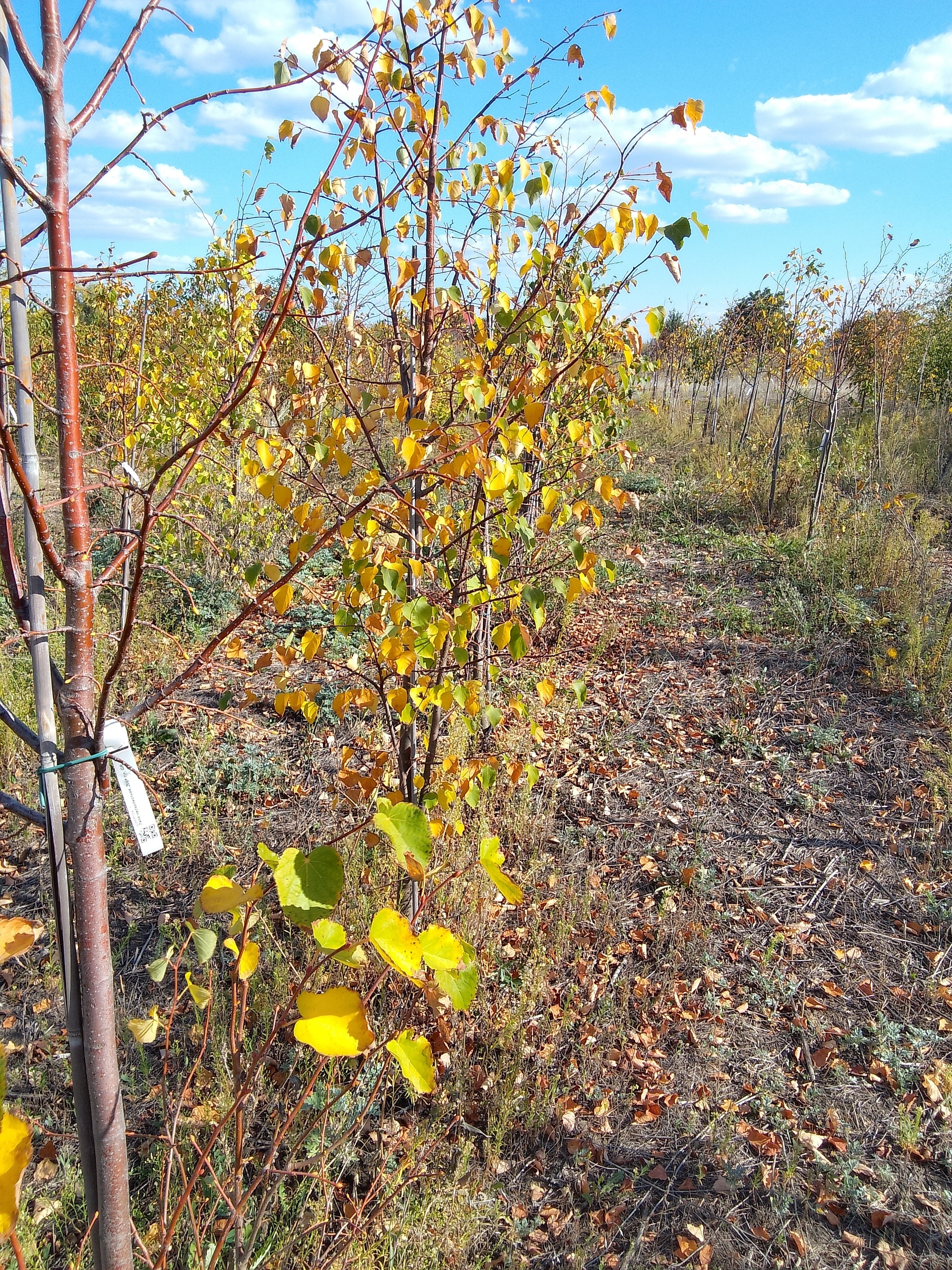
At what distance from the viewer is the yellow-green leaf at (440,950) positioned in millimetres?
800

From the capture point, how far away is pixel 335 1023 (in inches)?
28.5

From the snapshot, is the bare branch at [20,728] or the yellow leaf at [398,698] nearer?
the bare branch at [20,728]

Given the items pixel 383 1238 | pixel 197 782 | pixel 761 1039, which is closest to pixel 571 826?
pixel 761 1039

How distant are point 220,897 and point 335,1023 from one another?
0.31 metres

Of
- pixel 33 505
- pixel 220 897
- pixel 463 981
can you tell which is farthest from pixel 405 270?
pixel 463 981

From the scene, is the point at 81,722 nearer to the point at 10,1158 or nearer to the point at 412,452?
the point at 10,1158

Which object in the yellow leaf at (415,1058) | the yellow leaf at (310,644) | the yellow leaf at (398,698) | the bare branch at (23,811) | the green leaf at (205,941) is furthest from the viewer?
the yellow leaf at (398,698)

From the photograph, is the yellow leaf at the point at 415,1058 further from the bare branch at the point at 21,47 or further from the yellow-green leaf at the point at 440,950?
the bare branch at the point at 21,47

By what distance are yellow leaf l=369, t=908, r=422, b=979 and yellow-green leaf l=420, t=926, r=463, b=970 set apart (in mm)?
21

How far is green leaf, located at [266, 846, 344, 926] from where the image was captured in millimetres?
784

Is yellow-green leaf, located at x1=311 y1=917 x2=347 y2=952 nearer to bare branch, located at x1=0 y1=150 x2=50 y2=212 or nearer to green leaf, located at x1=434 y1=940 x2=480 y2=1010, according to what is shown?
green leaf, located at x1=434 y1=940 x2=480 y2=1010

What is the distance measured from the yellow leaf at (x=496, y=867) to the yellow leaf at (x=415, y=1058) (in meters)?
0.22

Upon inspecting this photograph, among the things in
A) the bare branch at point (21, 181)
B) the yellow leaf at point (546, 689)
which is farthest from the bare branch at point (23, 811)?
the yellow leaf at point (546, 689)

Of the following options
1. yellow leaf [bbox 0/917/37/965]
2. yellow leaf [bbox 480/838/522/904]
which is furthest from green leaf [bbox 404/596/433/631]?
yellow leaf [bbox 0/917/37/965]
